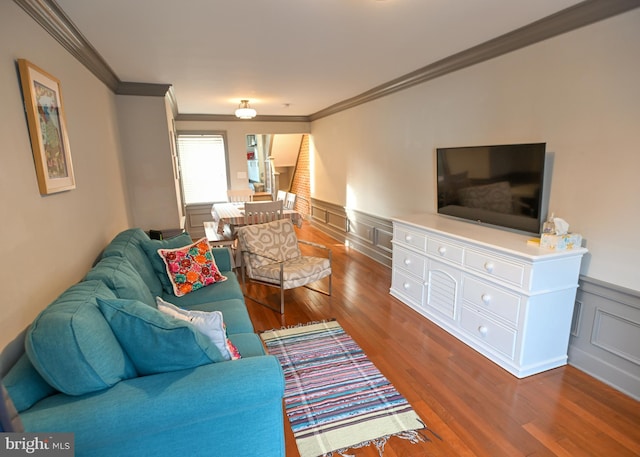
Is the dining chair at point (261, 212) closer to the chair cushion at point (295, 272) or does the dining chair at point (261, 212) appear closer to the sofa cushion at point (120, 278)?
the chair cushion at point (295, 272)

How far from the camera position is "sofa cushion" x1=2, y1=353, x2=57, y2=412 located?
1.11m

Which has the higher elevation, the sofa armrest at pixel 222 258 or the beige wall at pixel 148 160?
the beige wall at pixel 148 160

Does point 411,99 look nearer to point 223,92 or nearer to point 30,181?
point 223,92

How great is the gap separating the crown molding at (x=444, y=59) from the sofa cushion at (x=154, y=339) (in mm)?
1558

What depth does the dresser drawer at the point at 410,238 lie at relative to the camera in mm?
3069

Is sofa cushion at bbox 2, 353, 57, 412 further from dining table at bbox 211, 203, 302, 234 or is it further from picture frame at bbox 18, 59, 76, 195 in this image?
dining table at bbox 211, 203, 302, 234

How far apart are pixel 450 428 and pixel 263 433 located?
3.74ft

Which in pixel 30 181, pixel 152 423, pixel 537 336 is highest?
pixel 30 181

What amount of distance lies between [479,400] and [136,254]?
256 cm

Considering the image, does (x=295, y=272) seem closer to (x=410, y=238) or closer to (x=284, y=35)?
(x=410, y=238)

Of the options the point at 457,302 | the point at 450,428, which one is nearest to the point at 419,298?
the point at 457,302

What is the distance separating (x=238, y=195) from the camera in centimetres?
633

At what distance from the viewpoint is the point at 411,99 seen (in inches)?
148

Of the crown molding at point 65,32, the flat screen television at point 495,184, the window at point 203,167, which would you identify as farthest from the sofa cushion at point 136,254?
the window at point 203,167
